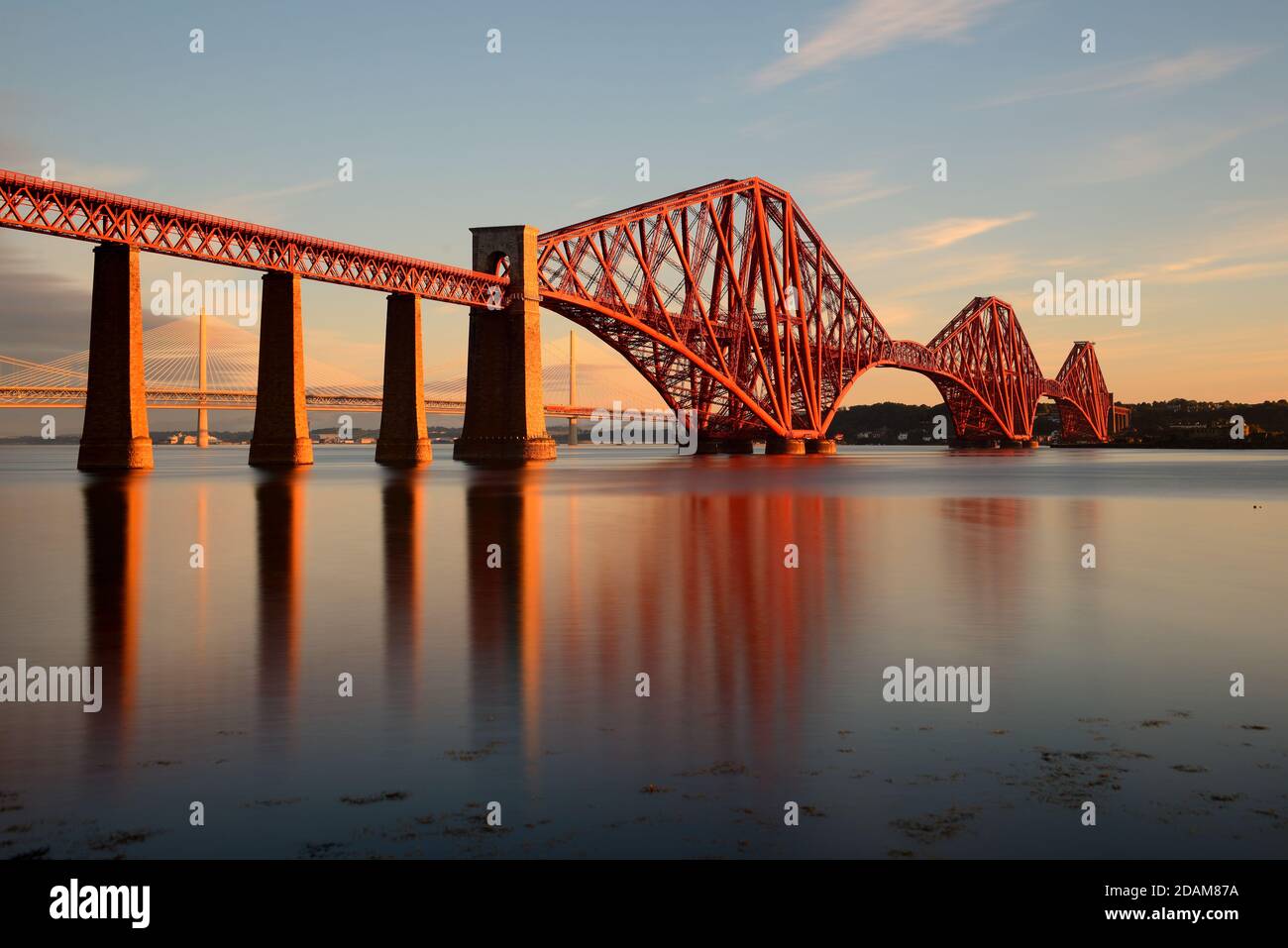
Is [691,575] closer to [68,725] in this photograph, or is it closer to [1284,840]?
[68,725]

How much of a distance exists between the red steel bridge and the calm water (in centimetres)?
3541

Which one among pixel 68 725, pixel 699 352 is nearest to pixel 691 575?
pixel 68 725

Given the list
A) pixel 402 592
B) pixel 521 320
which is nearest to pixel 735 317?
pixel 521 320

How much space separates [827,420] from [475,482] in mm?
82800

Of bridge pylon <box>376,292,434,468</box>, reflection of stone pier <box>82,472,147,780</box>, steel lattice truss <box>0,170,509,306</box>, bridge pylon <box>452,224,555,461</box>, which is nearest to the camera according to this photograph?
reflection of stone pier <box>82,472,147,780</box>

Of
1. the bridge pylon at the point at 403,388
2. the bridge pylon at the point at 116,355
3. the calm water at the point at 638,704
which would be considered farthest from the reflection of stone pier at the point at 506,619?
the bridge pylon at the point at 403,388

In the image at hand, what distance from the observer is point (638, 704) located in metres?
8.82

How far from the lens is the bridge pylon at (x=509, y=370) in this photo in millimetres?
79562

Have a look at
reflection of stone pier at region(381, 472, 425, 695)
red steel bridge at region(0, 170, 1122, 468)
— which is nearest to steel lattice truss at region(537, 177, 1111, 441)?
red steel bridge at region(0, 170, 1122, 468)

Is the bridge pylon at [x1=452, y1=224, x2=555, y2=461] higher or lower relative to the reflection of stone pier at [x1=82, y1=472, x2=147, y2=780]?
higher

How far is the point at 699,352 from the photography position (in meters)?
111

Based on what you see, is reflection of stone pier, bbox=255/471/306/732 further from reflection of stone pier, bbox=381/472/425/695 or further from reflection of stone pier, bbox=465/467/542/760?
reflection of stone pier, bbox=465/467/542/760

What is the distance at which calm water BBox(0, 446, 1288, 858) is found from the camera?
593 centimetres
